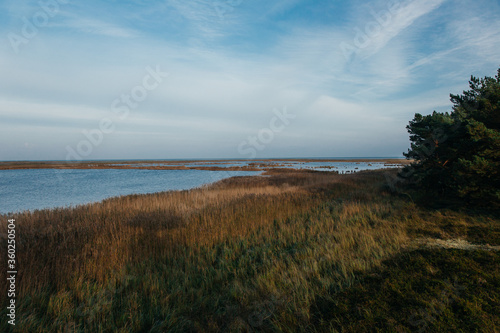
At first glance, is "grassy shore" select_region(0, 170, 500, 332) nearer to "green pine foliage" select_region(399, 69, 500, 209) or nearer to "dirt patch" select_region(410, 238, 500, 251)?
"dirt patch" select_region(410, 238, 500, 251)

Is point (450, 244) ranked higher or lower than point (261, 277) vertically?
higher

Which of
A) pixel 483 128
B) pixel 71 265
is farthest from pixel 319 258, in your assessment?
pixel 483 128

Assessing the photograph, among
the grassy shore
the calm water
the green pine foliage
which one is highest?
the green pine foliage

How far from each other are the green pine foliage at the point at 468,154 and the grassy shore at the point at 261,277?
1091 millimetres

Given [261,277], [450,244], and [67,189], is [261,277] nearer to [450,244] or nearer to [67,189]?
[450,244]

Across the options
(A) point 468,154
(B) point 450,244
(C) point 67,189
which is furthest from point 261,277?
(C) point 67,189

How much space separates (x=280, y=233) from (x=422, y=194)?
7836mm

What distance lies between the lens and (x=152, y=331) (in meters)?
3.11

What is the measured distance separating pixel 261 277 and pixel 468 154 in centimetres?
917

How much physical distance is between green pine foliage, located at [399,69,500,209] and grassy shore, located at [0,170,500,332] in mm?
1091

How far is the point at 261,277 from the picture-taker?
426 cm

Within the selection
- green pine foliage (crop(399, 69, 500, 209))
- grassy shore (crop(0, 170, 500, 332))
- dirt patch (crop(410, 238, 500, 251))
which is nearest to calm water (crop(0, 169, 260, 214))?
grassy shore (crop(0, 170, 500, 332))

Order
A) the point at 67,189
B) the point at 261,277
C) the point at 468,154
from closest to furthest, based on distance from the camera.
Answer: the point at 261,277 → the point at 468,154 → the point at 67,189

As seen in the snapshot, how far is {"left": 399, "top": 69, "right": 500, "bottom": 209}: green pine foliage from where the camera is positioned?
25.3 feet
